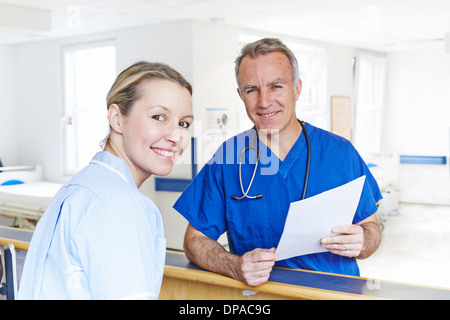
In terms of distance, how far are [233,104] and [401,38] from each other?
9.22ft

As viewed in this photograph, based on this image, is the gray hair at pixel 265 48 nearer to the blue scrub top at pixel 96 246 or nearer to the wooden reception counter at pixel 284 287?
the wooden reception counter at pixel 284 287

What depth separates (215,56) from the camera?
5082 mm

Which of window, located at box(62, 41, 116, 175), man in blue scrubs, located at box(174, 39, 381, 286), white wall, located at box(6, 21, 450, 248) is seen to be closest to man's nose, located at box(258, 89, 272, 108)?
man in blue scrubs, located at box(174, 39, 381, 286)

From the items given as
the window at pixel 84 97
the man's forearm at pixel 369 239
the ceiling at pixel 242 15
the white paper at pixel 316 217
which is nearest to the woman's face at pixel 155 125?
the white paper at pixel 316 217

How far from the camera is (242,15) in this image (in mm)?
4754

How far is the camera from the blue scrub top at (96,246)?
872mm

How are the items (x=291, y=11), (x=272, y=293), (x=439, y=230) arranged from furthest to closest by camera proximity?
(x=439, y=230)
(x=291, y=11)
(x=272, y=293)

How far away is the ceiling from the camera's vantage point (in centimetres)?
429

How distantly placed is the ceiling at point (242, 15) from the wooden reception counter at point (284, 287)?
3.06m

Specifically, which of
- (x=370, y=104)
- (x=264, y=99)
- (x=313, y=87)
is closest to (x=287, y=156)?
(x=264, y=99)

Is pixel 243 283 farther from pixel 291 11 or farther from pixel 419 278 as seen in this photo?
pixel 291 11

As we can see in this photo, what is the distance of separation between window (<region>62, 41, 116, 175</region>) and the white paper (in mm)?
4993
